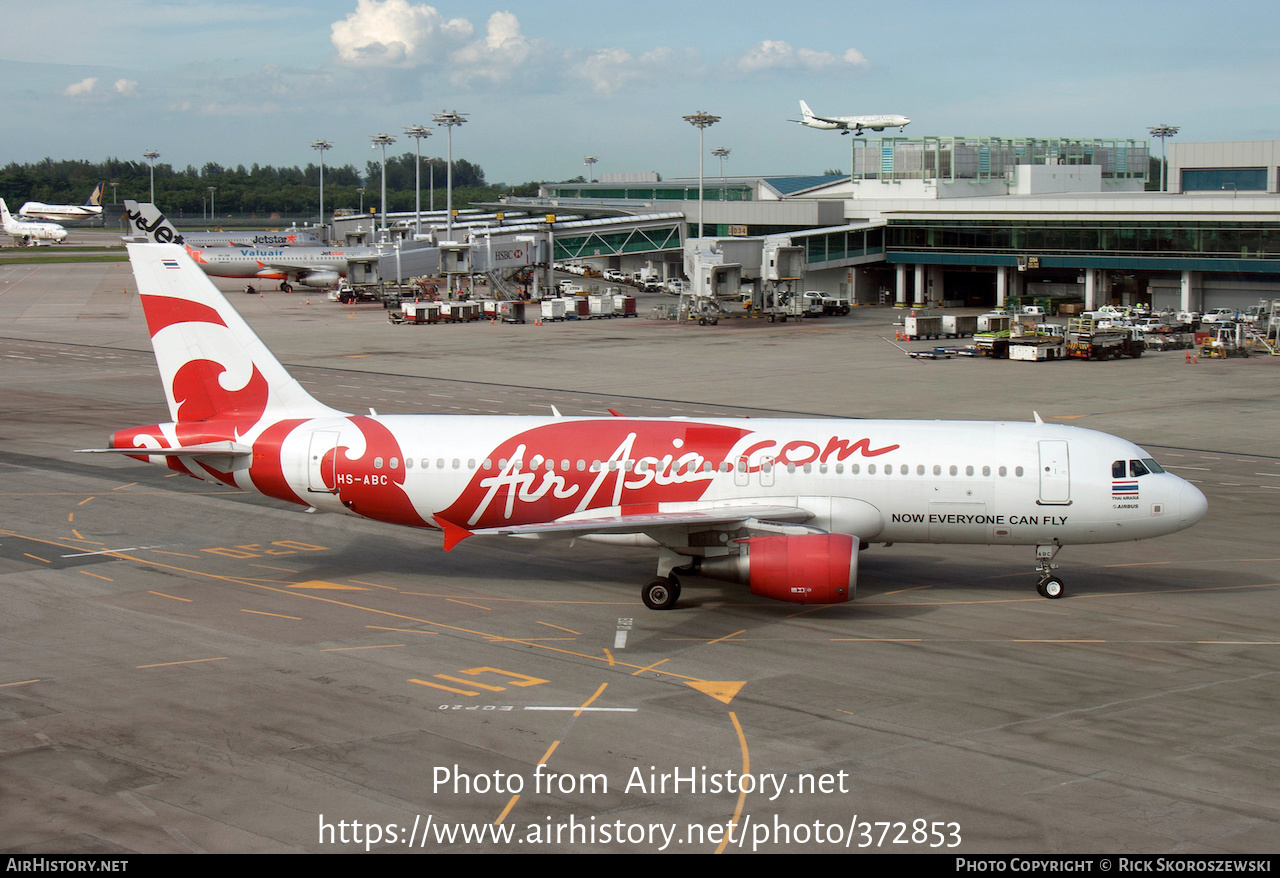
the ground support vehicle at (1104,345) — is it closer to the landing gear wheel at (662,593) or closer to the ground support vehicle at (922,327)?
the ground support vehicle at (922,327)

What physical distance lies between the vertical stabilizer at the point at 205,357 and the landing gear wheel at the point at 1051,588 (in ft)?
69.8

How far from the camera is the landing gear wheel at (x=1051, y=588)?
108 feet

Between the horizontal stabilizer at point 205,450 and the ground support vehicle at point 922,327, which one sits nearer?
the horizontal stabilizer at point 205,450

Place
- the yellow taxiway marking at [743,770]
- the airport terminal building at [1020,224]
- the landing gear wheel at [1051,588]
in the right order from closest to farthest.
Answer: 1. the yellow taxiway marking at [743,770]
2. the landing gear wheel at [1051,588]
3. the airport terminal building at [1020,224]

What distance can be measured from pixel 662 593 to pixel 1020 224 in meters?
114

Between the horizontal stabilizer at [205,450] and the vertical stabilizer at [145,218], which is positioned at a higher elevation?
the vertical stabilizer at [145,218]

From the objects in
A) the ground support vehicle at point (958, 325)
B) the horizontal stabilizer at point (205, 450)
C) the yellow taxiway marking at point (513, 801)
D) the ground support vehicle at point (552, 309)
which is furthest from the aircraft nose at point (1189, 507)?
the ground support vehicle at point (552, 309)

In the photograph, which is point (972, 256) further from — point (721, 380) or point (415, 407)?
point (415, 407)

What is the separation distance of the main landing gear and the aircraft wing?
6859mm

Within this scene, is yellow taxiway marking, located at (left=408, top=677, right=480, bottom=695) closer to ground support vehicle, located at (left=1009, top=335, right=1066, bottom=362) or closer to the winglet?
the winglet

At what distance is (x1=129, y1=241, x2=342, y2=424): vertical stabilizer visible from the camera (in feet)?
116

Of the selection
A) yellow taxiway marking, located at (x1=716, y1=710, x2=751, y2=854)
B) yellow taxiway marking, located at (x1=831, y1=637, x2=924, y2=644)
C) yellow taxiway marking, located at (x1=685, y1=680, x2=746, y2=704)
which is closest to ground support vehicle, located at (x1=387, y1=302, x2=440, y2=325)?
yellow taxiway marking, located at (x1=831, y1=637, x2=924, y2=644)

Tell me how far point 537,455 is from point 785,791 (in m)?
15.2

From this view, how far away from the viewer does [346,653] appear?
27.9 m
